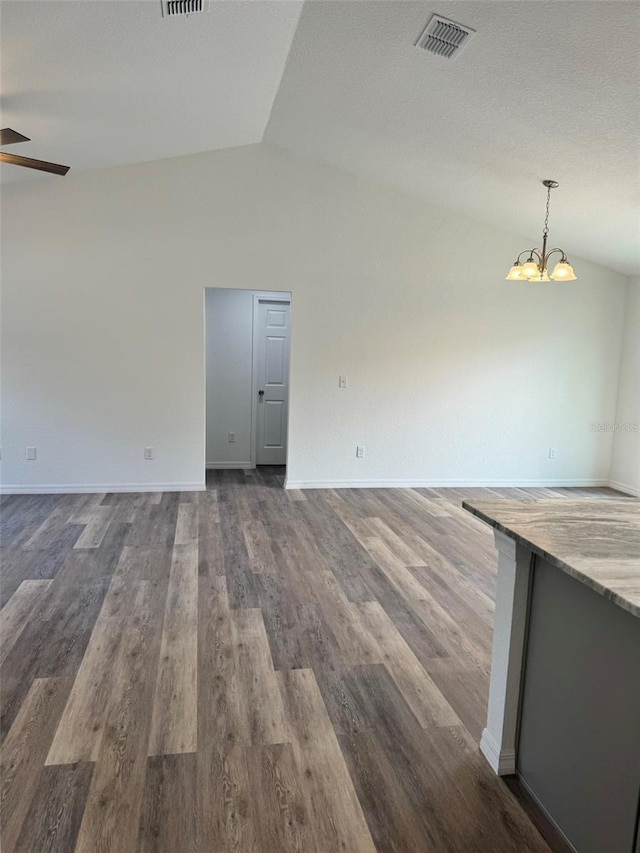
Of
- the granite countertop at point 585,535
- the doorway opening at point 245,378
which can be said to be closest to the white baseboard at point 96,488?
the doorway opening at point 245,378

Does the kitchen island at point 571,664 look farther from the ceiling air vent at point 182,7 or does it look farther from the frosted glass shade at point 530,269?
the ceiling air vent at point 182,7

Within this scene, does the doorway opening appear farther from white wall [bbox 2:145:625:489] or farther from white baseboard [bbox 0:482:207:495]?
white wall [bbox 2:145:625:489]

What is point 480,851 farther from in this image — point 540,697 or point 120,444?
point 120,444

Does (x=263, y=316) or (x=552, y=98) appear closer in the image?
(x=552, y=98)

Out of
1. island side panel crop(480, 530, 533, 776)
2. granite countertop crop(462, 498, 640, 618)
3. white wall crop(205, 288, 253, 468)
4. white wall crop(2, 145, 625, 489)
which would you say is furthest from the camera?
white wall crop(205, 288, 253, 468)

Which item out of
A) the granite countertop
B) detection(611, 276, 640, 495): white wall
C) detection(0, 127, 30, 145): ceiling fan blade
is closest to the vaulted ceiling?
detection(0, 127, 30, 145): ceiling fan blade

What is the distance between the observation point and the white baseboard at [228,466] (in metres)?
6.68

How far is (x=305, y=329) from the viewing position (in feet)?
18.2

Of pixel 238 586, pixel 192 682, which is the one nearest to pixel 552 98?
pixel 238 586

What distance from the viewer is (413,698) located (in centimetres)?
231

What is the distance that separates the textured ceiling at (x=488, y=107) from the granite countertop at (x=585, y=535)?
214 cm

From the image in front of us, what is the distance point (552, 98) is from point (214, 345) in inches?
171

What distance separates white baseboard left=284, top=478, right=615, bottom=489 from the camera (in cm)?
578

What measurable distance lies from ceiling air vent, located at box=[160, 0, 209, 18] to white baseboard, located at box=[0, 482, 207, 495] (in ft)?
12.7
